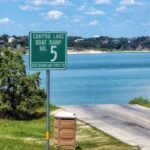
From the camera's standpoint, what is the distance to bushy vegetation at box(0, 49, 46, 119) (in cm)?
3116

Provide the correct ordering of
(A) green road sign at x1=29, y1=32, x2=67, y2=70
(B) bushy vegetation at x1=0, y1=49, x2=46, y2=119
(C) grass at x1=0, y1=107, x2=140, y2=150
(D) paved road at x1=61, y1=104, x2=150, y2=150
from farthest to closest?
(B) bushy vegetation at x1=0, y1=49, x2=46, y2=119 < (D) paved road at x1=61, y1=104, x2=150, y2=150 < (C) grass at x1=0, y1=107, x2=140, y2=150 < (A) green road sign at x1=29, y1=32, x2=67, y2=70

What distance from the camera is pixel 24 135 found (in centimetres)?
2264

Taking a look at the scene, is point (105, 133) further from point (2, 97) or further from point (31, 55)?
point (31, 55)

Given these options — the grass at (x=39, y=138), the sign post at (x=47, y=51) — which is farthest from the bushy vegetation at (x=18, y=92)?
the sign post at (x=47, y=51)

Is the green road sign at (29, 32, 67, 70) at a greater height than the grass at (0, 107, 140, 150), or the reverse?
the green road sign at (29, 32, 67, 70)

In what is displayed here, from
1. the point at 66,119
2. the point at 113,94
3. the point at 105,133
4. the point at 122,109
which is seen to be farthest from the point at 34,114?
the point at 113,94

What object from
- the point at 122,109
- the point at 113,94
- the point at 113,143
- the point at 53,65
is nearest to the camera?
the point at 53,65

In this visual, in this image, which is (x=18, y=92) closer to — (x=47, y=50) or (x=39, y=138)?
(x=39, y=138)

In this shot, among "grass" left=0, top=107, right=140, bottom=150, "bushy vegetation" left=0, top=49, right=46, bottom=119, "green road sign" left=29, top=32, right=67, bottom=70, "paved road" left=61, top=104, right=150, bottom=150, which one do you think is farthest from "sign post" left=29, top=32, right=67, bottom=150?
"bushy vegetation" left=0, top=49, right=46, bottom=119

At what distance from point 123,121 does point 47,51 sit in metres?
17.2

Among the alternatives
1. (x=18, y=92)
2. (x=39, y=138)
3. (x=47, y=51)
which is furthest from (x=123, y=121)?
(x=47, y=51)

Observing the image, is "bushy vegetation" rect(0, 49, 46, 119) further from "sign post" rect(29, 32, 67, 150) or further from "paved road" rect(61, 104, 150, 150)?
"sign post" rect(29, 32, 67, 150)

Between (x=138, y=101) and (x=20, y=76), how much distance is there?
10377 mm

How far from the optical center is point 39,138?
2175cm
